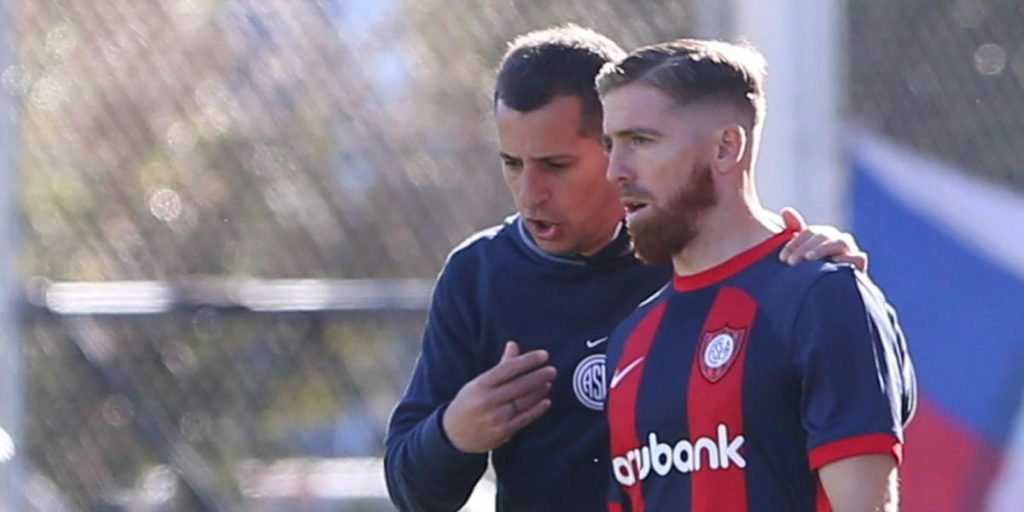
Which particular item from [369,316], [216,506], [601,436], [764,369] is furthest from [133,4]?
[764,369]

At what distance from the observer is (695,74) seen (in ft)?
8.13

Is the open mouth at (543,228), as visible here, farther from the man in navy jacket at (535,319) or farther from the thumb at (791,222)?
the thumb at (791,222)

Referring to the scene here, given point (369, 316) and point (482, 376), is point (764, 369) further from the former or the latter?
point (369, 316)

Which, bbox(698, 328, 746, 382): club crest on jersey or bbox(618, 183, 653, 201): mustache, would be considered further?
bbox(618, 183, 653, 201): mustache

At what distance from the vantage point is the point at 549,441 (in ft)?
8.94

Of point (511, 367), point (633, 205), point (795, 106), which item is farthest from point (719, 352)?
point (795, 106)

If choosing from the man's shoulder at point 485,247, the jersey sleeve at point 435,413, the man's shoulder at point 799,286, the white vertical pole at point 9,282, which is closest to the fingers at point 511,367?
the jersey sleeve at point 435,413

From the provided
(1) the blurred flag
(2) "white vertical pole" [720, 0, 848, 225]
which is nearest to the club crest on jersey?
(2) "white vertical pole" [720, 0, 848, 225]

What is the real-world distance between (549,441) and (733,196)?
0.47m

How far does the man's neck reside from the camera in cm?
248

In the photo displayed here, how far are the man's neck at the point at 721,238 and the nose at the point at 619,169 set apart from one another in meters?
0.11

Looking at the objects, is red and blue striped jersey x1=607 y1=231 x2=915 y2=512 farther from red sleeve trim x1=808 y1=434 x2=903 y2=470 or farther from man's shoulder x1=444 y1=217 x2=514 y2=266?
man's shoulder x1=444 y1=217 x2=514 y2=266

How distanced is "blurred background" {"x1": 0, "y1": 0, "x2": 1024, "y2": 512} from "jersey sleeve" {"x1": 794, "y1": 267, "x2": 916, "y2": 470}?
159 cm

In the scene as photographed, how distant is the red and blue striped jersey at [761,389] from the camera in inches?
89.8
